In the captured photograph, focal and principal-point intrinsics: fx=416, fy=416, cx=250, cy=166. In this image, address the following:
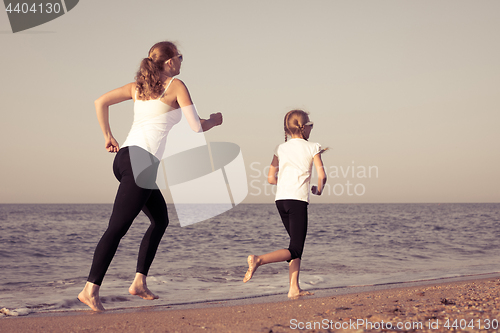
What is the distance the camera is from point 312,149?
12.0 ft

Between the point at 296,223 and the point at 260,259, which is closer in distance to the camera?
the point at 260,259

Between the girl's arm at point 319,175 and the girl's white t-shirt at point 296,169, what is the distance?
5 cm

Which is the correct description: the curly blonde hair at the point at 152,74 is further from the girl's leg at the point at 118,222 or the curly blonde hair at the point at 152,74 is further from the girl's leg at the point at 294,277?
the girl's leg at the point at 294,277

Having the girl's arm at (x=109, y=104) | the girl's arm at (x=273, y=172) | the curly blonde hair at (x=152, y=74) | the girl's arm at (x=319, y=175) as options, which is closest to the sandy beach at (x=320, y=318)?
the girl's arm at (x=319, y=175)

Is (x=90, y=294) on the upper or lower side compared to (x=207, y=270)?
upper

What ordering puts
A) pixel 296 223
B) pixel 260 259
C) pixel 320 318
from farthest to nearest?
pixel 296 223 < pixel 260 259 < pixel 320 318

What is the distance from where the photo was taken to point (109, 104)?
9.84 ft

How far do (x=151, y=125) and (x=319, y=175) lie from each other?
1499mm

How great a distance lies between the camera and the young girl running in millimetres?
3522

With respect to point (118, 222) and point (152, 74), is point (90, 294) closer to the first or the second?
point (118, 222)

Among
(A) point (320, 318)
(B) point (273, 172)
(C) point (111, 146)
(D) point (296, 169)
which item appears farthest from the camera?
(B) point (273, 172)

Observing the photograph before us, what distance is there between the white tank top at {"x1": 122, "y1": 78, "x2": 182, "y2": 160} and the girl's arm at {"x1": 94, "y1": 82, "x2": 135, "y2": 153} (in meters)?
0.16

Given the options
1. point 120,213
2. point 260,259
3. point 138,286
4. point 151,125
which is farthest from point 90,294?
point 260,259

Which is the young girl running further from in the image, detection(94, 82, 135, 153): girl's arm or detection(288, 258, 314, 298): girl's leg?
detection(94, 82, 135, 153): girl's arm
